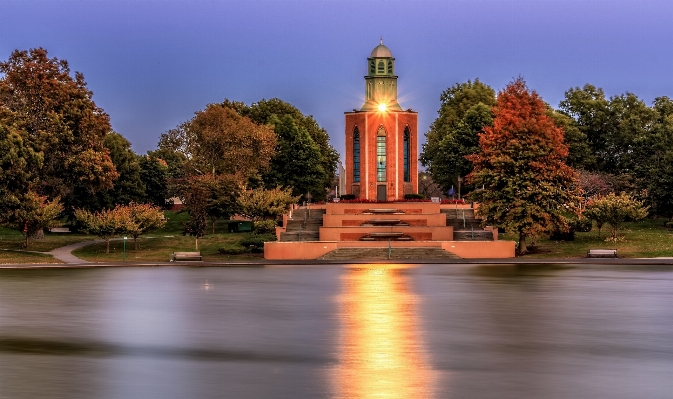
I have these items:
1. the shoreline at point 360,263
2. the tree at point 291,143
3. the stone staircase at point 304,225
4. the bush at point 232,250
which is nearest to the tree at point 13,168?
the shoreline at point 360,263

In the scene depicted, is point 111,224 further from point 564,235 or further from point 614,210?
point 614,210

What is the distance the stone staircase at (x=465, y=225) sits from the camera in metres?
66.1

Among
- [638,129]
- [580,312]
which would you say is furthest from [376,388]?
[638,129]

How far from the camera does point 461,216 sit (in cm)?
7250

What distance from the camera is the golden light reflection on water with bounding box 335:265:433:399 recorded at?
18.2 metres

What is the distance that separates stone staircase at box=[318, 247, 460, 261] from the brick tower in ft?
78.8

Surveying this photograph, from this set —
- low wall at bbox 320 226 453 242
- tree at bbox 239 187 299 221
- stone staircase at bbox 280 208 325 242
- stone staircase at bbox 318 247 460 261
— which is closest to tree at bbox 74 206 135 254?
stone staircase at bbox 280 208 325 242

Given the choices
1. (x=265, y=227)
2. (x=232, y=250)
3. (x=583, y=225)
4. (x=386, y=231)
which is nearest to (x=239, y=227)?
(x=265, y=227)

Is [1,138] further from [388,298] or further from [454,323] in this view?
[454,323]

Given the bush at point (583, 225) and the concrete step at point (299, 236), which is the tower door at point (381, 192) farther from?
the bush at point (583, 225)

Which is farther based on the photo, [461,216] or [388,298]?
[461,216]

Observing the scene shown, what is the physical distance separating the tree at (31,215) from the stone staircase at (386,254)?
20.0 meters

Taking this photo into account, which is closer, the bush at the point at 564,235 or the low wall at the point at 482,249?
the low wall at the point at 482,249

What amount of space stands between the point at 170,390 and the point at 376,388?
3.88 m
